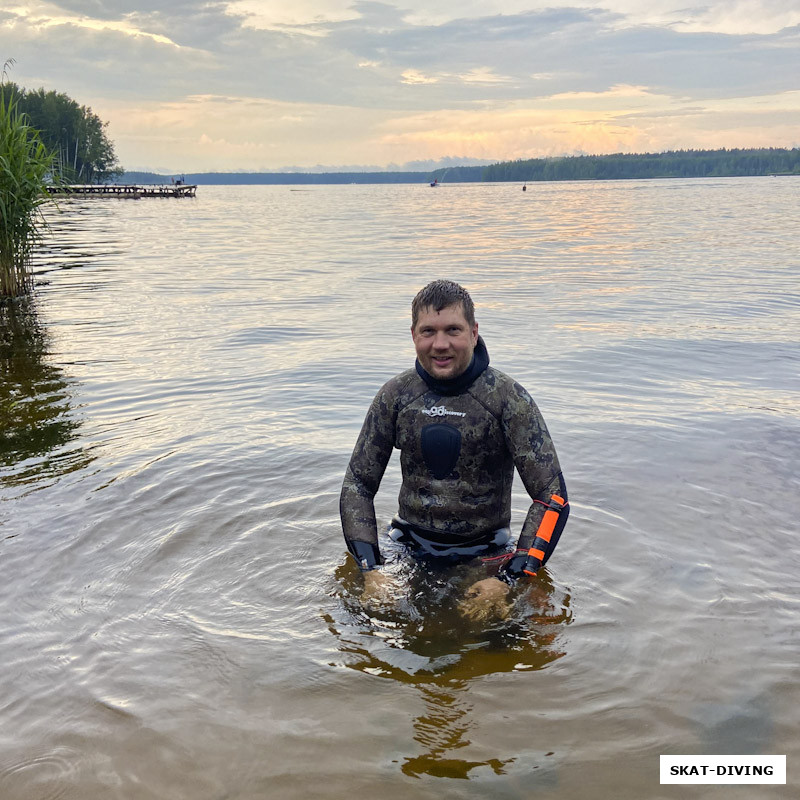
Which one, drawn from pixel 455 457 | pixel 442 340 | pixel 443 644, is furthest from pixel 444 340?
pixel 443 644

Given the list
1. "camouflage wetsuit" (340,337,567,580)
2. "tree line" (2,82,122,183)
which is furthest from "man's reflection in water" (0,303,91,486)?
"tree line" (2,82,122,183)

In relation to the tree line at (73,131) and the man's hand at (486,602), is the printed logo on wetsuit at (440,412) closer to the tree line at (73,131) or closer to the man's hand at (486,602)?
the man's hand at (486,602)

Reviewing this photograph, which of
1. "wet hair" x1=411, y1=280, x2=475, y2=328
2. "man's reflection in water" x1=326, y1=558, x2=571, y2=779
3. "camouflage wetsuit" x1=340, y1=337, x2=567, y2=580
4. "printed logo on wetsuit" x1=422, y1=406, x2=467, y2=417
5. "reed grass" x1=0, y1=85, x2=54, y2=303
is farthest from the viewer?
"reed grass" x1=0, y1=85, x2=54, y2=303

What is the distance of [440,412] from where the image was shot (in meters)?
4.89

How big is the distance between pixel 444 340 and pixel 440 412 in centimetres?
52

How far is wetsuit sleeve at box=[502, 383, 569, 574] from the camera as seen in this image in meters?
4.59

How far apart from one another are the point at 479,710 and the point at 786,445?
557 cm

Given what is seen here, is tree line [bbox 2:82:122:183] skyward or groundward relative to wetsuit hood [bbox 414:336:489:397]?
skyward

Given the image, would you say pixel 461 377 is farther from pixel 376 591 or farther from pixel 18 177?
pixel 18 177

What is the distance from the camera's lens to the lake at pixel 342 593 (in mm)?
Answer: 3465

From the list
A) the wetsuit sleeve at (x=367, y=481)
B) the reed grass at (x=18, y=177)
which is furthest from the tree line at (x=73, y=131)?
the wetsuit sleeve at (x=367, y=481)

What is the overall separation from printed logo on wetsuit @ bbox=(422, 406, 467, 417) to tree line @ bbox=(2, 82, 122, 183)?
111m

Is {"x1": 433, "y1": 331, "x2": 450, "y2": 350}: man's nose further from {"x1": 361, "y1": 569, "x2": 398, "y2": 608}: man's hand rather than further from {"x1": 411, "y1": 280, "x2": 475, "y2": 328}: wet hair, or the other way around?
{"x1": 361, "y1": 569, "x2": 398, "y2": 608}: man's hand

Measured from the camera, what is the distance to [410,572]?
510cm
